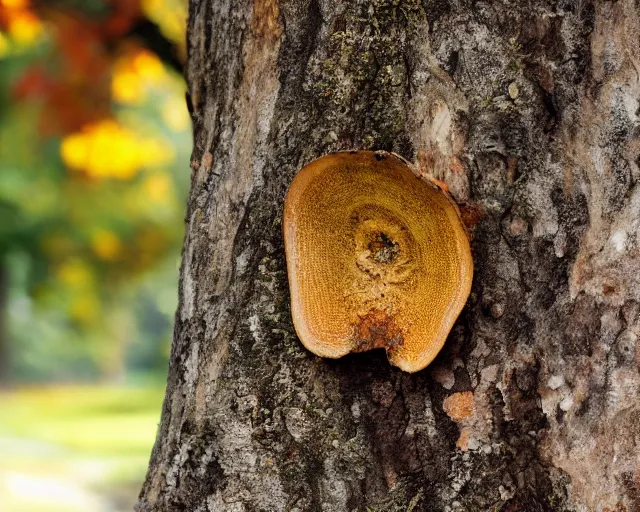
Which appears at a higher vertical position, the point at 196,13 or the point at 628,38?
the point at 196,13

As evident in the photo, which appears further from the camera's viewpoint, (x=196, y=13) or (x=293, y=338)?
(x=196, y=13)

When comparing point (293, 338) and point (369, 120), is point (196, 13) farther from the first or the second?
point (293, 338)

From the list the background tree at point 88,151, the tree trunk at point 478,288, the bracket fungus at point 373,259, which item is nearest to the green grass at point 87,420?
the background tree at point 88,151

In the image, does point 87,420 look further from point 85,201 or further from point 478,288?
point 478,288

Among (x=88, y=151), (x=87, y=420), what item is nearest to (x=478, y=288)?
(x=88, y=151)

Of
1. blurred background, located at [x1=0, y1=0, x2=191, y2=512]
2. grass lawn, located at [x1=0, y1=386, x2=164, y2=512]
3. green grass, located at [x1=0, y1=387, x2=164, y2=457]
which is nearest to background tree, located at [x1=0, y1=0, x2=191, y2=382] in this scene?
blurred background, located at [x1=0, y1=0, x2=191, y2=512]

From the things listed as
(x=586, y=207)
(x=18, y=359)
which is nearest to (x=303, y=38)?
(x=586, y=207)
